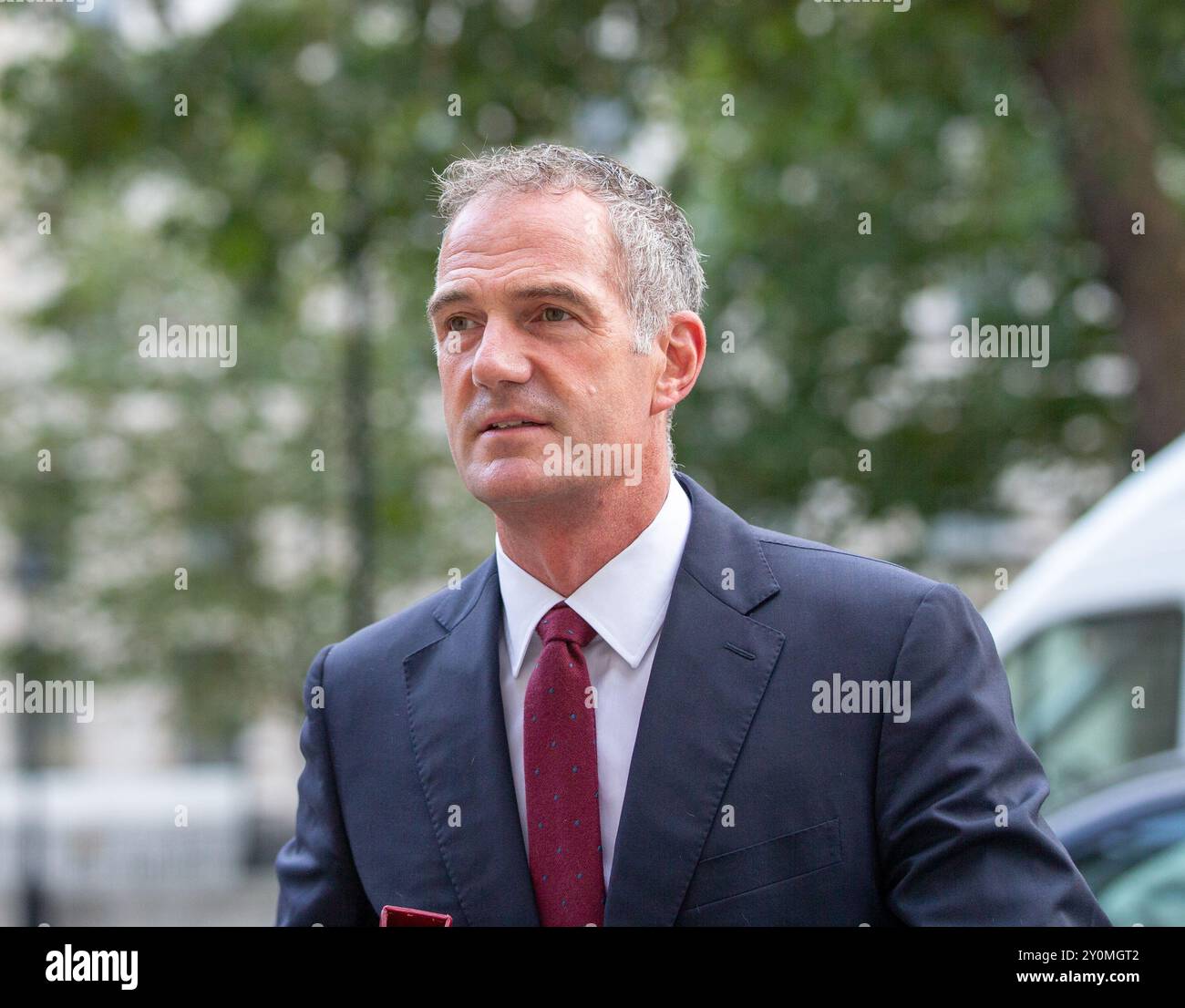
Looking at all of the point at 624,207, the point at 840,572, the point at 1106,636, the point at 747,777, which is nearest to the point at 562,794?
the point at 747,777

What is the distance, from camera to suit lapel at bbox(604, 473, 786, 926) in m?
2.21

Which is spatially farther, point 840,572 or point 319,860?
point 319,860

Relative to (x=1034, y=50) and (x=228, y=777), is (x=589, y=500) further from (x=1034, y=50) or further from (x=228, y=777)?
(x=228, y=777)

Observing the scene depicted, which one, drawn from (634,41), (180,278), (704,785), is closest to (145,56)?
(634,41)

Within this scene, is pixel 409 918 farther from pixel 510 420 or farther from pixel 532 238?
pixel 532 238

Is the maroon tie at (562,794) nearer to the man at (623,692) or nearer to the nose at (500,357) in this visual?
the man at (623,692)

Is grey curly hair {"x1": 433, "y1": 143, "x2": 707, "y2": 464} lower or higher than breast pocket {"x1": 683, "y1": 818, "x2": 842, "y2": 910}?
higher

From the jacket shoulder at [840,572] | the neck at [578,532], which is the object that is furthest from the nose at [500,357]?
the jacket shoulder at [840,572]

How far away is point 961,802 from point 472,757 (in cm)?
77

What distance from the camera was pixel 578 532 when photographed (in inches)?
97.3

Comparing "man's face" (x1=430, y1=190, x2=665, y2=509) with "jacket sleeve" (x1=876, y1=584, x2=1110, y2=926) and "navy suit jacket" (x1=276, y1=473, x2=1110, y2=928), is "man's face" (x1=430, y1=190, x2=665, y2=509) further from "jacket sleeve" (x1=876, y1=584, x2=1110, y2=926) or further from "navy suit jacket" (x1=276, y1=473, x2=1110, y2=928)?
"jacket sleeve" (x1=876, y1=584, x2=1110, y2=926)

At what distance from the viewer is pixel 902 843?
2180 mm

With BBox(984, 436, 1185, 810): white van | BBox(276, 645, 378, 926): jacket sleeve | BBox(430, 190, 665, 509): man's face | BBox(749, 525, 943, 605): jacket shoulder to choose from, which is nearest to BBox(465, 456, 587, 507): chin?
BBox(430, 190, 665, 509): man's face
